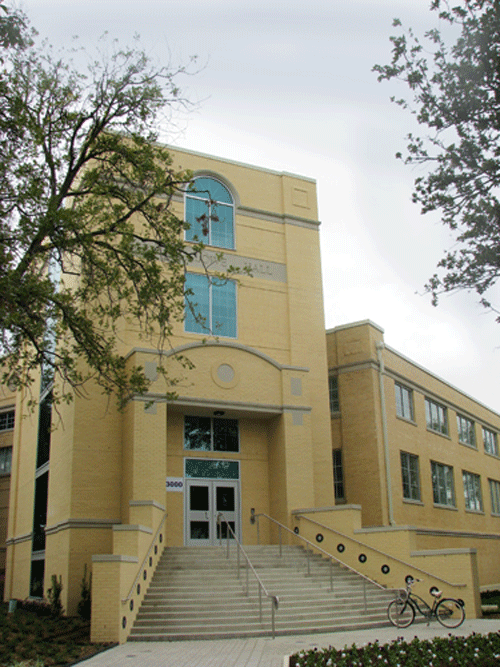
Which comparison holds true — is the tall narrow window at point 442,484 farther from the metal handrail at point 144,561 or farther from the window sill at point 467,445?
the metal handrail at point 144,561

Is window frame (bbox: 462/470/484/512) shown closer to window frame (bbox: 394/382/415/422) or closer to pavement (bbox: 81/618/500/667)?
window frame (bbox: 394/382/415/422)

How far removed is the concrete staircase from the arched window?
10.1m

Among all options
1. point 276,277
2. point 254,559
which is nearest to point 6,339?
point 254,559

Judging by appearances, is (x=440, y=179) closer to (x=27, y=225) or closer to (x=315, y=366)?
(x=27, y=225)

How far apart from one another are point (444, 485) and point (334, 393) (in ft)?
24.4

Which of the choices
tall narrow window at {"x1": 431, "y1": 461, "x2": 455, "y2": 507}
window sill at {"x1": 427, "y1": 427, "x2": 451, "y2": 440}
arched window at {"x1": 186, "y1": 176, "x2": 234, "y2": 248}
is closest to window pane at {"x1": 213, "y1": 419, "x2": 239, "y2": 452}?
arched window at {"x1": 186, "y1": 176, "x2": 234, "y2": 248}

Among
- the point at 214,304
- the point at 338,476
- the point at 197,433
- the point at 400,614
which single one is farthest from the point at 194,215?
the point at 400,614

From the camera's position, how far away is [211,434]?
71.4ft

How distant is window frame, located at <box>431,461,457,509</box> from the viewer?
95.5 ft

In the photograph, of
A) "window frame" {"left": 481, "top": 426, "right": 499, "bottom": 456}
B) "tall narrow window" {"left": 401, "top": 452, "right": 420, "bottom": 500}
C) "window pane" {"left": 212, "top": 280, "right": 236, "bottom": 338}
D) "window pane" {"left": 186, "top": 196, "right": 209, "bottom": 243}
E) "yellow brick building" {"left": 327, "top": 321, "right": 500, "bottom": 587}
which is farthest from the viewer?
"window frame" {"left": 481, "top": 426, "right": 499, "bottom": 456}

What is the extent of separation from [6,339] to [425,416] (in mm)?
19800

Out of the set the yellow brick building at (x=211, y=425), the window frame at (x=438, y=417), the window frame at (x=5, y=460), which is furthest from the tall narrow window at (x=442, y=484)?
the window frame at (x=5, y=460)

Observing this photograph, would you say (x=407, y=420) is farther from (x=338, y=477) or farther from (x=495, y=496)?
(x=495, y=496)

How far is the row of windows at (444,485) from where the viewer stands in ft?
87.7
